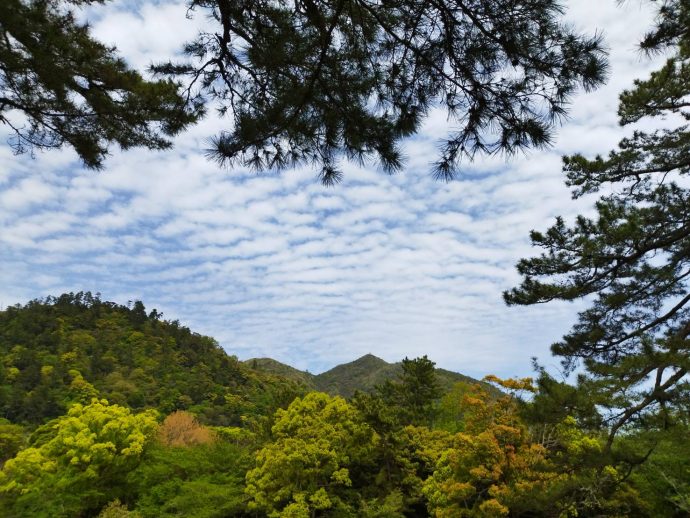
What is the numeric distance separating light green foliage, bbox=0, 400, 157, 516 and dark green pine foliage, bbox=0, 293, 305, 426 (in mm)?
19026

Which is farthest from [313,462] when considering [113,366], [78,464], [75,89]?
[113,366]

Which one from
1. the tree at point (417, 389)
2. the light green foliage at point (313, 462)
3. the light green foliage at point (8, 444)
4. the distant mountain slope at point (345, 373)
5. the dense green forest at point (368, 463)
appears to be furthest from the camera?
the distant mountain slope at point (345, 373)

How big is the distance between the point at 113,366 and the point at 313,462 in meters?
46.8

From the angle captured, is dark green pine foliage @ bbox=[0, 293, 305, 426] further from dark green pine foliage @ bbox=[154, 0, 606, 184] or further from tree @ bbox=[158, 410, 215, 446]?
dark green pine foliage @ bbox=[154, 0, 606, 184]

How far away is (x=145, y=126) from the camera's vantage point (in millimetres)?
4043

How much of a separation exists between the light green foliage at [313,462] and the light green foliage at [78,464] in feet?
13.3

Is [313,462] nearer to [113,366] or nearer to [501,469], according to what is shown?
[501,469]

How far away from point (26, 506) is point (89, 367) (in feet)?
145

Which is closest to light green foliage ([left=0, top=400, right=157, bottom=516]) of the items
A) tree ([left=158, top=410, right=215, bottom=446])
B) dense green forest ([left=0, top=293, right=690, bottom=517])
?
dense green forest ([left=0, top=293, right=690, bottom=517])

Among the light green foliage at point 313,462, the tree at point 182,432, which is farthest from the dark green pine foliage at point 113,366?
the light green foliage at point 313,462

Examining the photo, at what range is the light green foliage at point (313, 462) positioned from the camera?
1164cm

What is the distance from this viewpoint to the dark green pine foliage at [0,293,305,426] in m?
42.5

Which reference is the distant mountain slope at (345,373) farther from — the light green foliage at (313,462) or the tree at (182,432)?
the light green foliage at (313,462)

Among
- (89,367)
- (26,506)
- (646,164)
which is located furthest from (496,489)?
(89,367)
